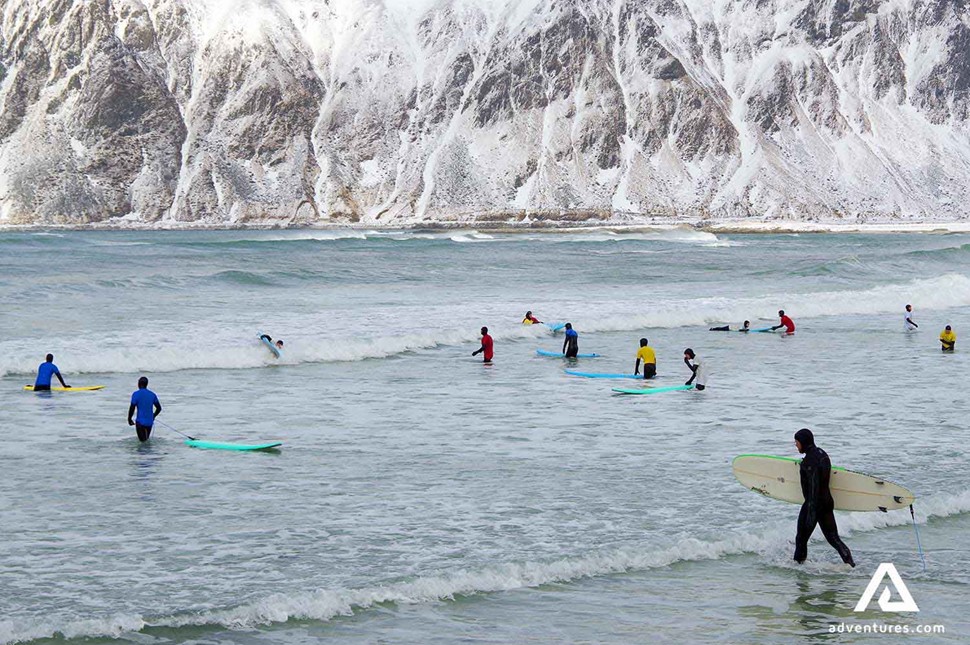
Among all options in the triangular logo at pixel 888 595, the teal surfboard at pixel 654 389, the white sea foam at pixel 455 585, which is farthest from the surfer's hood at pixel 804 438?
the teal surfboard at pixel 654 389

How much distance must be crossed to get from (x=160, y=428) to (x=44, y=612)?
1015 centimetres

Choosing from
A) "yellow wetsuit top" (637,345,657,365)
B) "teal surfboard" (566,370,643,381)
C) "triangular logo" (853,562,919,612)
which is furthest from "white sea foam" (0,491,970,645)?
"teal surfboard" (566,370,643,381)

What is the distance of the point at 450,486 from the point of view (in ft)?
55.0

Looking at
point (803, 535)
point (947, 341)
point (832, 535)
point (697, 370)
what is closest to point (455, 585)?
point (803, 535)

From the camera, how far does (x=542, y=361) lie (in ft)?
107

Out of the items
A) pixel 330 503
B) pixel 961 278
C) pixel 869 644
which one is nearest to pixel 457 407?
pixel 330 503

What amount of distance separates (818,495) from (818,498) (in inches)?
1.7

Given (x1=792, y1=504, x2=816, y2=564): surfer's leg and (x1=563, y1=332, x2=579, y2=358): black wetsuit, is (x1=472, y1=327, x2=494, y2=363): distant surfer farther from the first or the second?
(x1=792, y1=504, x2=816, y2=564): surfer's leg

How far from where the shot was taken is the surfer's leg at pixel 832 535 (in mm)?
12766

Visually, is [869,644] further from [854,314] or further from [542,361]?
[854,314]

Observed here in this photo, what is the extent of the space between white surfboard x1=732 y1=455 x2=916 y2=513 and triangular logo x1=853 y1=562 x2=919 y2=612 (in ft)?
2.48

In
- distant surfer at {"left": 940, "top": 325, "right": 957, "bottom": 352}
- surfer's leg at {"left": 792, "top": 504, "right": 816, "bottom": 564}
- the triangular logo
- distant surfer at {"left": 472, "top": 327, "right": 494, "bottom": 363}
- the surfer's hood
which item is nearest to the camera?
the triangular logo

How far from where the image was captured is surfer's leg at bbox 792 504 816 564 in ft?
42.4

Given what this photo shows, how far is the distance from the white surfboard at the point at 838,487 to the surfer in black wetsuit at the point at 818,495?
1.08 ft
